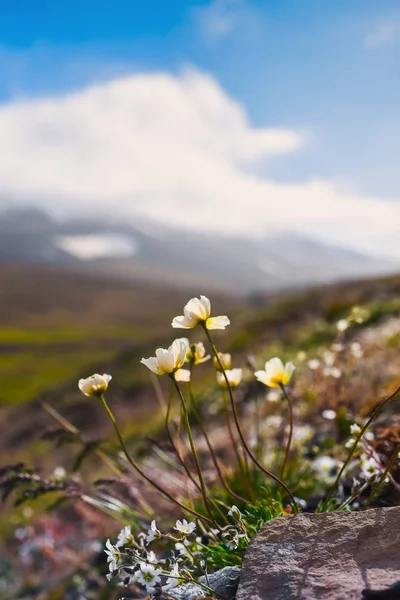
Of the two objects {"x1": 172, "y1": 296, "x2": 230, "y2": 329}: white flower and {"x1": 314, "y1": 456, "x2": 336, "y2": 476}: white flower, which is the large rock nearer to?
{"x1": 172, "y1": 296, "x2": 230, "y2": 329}: white flower

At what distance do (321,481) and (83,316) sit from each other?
184m

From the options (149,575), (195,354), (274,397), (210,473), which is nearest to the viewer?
(149,575)

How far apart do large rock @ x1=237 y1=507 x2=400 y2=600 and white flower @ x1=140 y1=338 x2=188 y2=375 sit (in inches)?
30.8

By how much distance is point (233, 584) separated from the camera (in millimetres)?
2363

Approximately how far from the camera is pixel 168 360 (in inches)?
93.7

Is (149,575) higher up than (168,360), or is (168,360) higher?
(168,360)

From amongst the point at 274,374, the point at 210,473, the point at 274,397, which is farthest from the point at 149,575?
the point at 210,473

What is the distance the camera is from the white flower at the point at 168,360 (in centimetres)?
238

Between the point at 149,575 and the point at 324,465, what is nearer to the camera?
the point at 149,575

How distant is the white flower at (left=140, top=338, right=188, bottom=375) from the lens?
2.38 m

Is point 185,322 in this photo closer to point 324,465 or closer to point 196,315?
point 196,315

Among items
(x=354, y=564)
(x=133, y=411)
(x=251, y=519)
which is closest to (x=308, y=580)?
(x=354, y=564)

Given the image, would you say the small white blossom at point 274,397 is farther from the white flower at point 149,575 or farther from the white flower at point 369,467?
the white flower at point 149,575

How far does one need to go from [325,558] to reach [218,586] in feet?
1.60
